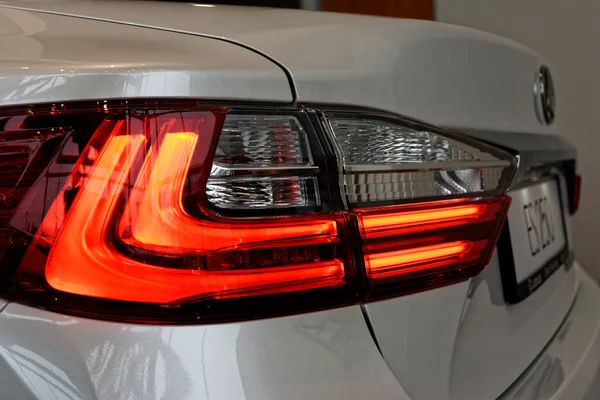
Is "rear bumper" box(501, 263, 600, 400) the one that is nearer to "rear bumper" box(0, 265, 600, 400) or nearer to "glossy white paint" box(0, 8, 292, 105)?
"rear bumper" box(0, 265, 600, 400)

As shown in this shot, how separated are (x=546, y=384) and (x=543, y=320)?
6.1 inches

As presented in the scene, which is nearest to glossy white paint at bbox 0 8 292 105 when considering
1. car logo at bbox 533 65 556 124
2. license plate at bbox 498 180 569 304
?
license plate at bbox 498 180 569 304

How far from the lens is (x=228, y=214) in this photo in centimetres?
65

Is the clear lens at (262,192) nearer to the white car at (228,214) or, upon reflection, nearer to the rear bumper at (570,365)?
the white car at (228,214)

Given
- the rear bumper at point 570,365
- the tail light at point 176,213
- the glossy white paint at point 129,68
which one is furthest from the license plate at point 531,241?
the glossy white paint at point 129,68

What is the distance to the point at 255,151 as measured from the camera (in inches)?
26.2

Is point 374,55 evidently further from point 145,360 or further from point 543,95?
point 543,95

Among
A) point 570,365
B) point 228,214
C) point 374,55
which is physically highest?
point 374,55

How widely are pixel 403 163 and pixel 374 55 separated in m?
0.15

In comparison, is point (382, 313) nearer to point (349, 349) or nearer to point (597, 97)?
point (349, 349)

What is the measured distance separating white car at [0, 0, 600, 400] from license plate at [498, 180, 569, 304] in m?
0.18

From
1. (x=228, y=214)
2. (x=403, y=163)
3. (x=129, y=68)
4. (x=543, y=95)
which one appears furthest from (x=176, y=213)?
(x=543, y=95)

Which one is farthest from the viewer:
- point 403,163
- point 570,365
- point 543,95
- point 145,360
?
point 543,95

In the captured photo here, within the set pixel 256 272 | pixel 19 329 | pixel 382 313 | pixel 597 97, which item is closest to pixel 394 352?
pixel 382 313
